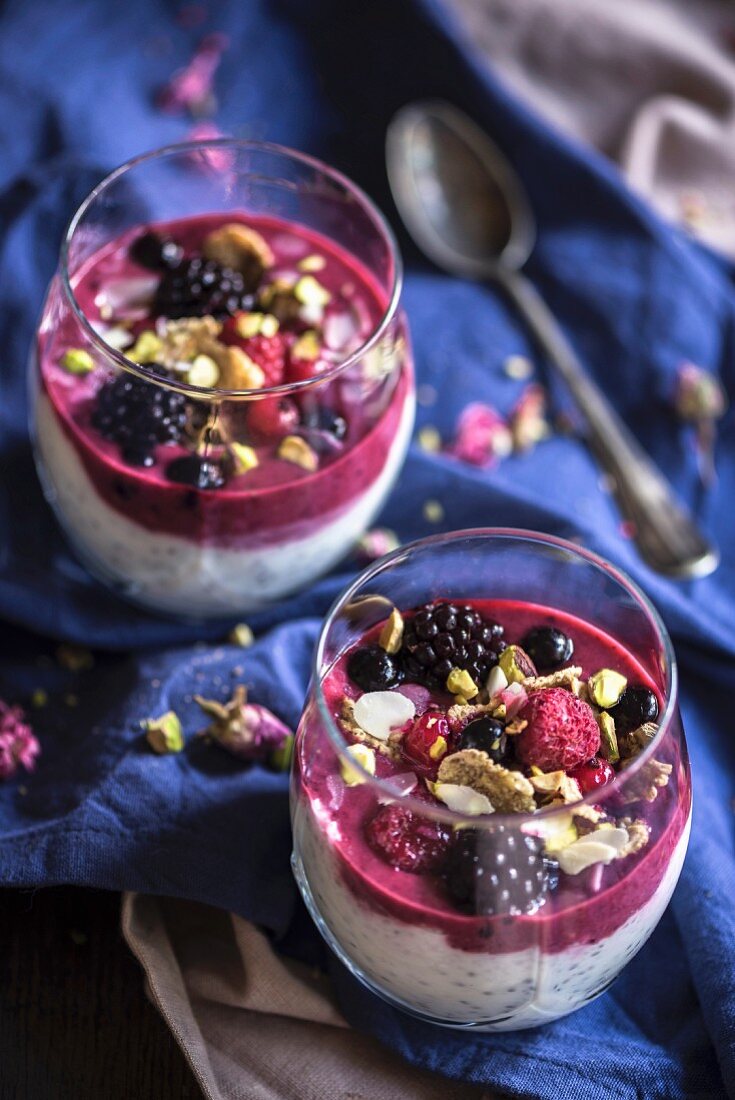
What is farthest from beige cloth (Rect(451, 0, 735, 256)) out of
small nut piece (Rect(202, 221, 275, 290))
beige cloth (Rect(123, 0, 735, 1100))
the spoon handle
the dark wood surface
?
the dark wood surface

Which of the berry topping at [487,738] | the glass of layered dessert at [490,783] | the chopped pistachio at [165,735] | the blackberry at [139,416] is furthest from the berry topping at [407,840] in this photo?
the blackberry at [139,416]

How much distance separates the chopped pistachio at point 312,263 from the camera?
6.20ft

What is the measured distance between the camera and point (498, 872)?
4.15 feet

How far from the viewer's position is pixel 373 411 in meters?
1.71

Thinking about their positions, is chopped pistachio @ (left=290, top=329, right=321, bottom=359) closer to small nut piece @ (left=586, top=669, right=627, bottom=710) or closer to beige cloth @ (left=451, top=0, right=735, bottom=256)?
small nut piece @ (left=586, top=669, right=627, bottom=710)

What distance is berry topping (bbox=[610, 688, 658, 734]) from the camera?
4.68 feet

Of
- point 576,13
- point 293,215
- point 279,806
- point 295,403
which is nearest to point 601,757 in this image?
point 279,806

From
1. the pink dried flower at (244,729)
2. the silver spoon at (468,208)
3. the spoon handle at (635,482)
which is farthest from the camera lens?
the silver spoon at (468,208)

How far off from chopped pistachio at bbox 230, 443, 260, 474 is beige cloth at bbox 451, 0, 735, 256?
3.57 feet

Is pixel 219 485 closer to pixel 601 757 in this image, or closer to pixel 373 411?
pixel 373 411

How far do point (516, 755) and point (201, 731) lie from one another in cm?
50

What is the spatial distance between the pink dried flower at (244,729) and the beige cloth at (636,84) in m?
1.22

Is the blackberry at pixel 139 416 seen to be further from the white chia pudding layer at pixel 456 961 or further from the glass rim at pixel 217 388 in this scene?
the white chia pudding layer at pixel 456 961

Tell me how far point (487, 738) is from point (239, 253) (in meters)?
0.81
